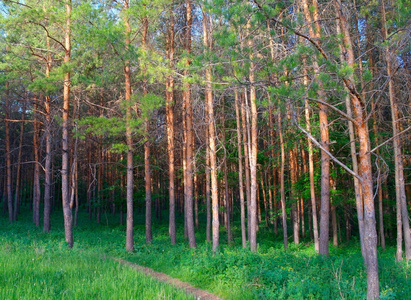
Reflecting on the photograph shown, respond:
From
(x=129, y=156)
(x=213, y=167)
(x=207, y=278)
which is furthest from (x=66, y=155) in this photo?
(x=207, y=278)

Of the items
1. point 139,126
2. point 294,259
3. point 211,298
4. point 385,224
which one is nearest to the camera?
point 211,298

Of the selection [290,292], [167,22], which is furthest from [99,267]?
[167,22]

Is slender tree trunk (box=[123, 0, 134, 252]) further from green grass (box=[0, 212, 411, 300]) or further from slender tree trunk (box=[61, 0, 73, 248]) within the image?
green grass (box=[0, 212, 411, 300])

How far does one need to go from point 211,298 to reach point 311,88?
475 centimetres

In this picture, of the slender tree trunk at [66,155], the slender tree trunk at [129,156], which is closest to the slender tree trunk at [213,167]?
the slender tree trunk at [129,156]

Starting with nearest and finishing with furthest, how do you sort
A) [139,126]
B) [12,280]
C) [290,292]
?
1. [12,280]
2. [290,292]
3. [139,126]

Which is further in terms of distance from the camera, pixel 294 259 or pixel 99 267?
pixel 294 259

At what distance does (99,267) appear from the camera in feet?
23.6

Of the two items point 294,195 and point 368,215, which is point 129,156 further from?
point 368,215

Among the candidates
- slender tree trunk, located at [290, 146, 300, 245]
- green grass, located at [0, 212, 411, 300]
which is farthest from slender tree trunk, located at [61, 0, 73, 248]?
slender tree trunk, located at [290, 146, 300, 245]

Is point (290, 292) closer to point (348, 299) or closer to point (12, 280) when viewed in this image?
point (348, 299)

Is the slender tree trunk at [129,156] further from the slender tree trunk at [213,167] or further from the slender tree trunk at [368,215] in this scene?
the slender tree trunk at [368,215]

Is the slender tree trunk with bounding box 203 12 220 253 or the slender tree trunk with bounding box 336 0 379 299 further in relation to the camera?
the slender tree trunk with bounding box 203 12 220 253

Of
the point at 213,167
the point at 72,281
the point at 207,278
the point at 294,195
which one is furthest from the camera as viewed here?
the point at 294,195
